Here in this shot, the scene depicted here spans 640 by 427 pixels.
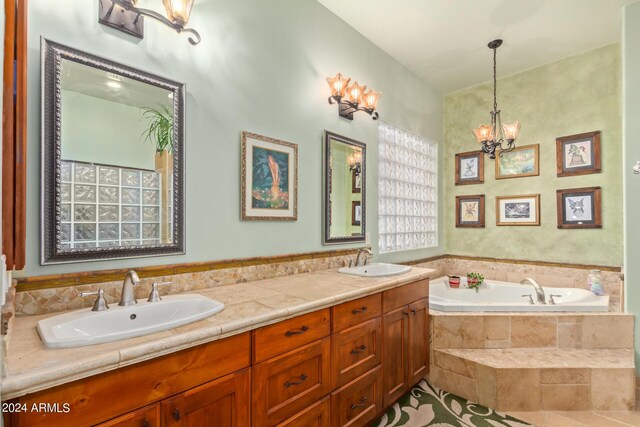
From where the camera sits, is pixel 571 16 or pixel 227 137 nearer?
pixel 227 137

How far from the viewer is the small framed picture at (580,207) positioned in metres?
3.16

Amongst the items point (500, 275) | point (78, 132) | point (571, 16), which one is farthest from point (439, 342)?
point (571, 16)

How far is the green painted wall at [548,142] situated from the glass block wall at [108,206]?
3.57m

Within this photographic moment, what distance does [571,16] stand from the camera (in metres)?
2.67

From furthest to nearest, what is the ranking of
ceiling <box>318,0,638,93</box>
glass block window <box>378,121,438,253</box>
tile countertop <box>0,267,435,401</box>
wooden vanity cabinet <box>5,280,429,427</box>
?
glass block window <box>378,121,438,253</box>
ceiling <box>318,0,638,93</box>
wooden vanity cabinet <box>5,280,429,427</box>
tile countertop <box>0,267,435,401</box>

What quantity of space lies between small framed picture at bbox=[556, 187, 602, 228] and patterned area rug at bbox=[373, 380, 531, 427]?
2190 millimetres

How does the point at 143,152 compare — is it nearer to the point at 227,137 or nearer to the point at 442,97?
the point at 227,137

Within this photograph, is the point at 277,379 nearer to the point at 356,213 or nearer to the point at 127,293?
the point at 127,293

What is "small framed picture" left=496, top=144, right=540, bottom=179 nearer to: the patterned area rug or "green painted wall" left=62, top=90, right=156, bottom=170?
the patterned area rug

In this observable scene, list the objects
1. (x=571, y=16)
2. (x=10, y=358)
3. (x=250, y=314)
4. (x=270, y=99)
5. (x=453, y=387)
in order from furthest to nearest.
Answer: (x=571, y=16)
(x=453, y=387)
(x=270, y=99)
(x=250, y=314)
(x=10, y=358)

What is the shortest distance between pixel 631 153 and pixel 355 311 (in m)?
2.64

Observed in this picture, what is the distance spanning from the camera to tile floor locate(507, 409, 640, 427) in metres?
2.09

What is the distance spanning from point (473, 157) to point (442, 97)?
3.09ft

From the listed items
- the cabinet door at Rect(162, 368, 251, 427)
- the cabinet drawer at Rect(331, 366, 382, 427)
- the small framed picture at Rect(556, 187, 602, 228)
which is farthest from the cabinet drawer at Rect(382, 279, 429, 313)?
the small framed picture at Rect(556, 187, 602, 228)
